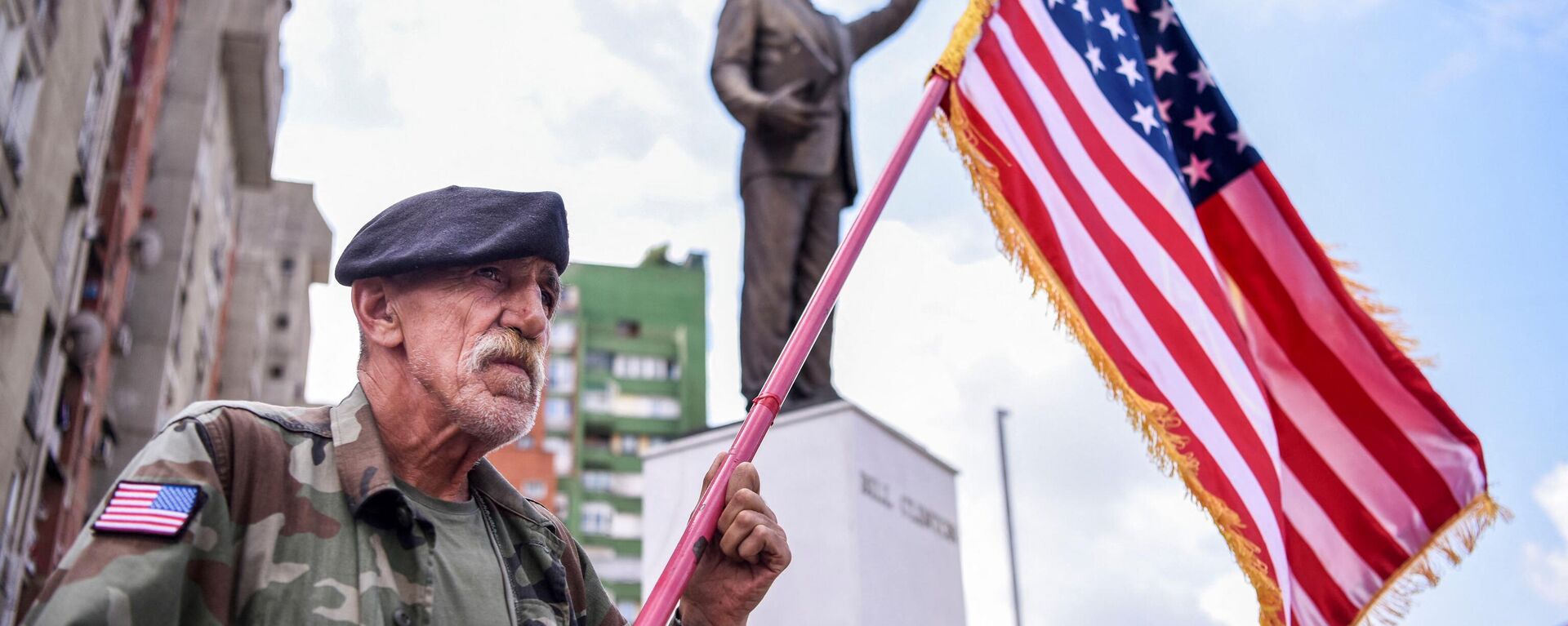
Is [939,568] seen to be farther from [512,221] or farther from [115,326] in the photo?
[115,326]

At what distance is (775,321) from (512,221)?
4975 millimetres

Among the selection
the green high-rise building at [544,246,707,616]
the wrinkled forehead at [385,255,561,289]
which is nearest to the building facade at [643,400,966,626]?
the wrinkled forehead at [385,255,561,289]

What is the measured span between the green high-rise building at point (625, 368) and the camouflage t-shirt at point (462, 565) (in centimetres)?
5992

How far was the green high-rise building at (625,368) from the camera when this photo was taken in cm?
6291

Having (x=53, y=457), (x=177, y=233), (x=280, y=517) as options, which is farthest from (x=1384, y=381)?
(x=177, y=233)

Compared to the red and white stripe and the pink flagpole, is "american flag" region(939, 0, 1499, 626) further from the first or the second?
the red and white stripe

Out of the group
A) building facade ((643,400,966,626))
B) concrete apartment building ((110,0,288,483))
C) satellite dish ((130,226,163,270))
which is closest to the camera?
building facade ((643,400,966,626))

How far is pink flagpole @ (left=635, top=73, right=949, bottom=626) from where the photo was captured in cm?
256

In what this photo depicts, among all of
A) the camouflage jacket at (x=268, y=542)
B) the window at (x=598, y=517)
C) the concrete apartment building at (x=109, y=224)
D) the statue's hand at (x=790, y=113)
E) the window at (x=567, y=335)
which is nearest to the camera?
the camouflage jacket at (x=268, y=542)

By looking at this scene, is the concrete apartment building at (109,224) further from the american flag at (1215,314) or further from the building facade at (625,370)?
the building facade at (625,370)

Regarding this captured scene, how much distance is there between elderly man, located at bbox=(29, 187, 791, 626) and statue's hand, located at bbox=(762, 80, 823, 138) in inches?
187

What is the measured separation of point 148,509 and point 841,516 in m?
4.83

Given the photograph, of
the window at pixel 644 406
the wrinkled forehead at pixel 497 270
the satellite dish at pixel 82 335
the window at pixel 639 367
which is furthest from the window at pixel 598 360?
the wrinkled forehead at pixel 497 270

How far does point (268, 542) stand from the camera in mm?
2133
